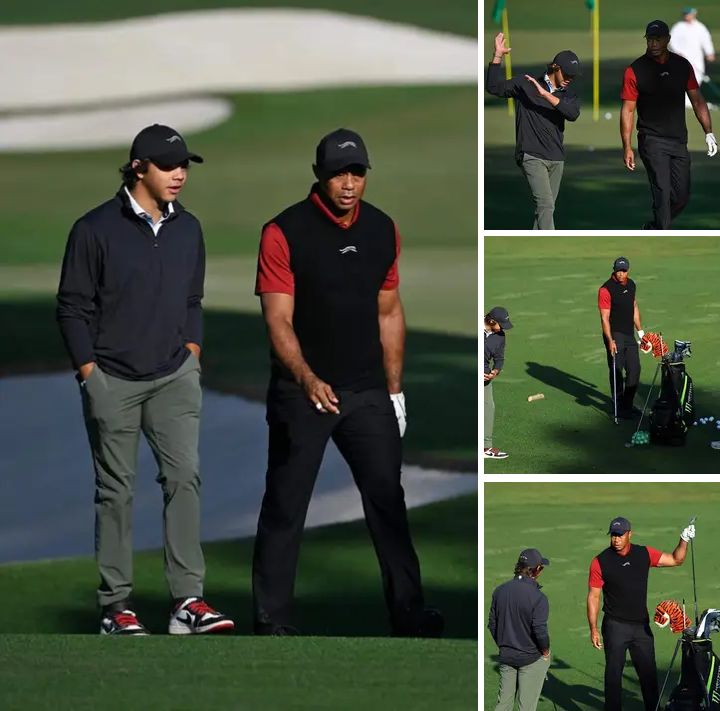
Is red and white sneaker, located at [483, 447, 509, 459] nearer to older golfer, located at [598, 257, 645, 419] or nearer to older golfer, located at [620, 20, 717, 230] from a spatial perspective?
older golfer, located at [598, 257, 645, 419]

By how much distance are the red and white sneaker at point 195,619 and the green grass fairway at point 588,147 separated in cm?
359

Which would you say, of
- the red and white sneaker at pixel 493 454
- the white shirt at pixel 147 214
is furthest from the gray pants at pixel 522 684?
the white shirt at pixel 147 214

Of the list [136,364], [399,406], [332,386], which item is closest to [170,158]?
[136,364]

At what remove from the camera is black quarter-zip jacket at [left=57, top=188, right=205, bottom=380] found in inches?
310

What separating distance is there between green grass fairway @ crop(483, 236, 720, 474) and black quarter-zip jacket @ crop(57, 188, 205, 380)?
2550 mm

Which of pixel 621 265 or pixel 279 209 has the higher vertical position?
pixel 279 209

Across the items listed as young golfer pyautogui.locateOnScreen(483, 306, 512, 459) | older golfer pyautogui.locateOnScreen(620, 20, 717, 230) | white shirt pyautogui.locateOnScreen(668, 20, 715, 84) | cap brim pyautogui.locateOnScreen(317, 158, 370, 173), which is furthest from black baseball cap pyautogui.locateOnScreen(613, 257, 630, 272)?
cap brim pyautogui.locateOnScreen(317, 158, 370, 173)

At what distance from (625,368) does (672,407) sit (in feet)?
1.07

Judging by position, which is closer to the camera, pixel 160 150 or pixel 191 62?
pixel 160 150

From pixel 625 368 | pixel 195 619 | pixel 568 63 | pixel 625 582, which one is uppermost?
pixel 568 63

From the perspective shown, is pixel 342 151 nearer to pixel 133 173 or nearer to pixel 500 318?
pixel 133 173

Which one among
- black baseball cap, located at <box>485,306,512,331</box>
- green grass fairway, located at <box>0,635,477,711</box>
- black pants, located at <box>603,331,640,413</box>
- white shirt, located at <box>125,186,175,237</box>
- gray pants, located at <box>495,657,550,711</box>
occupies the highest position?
white shirt, located at <box>125,186,175,237</box>

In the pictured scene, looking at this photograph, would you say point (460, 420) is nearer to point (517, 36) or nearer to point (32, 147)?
point (517, 36)

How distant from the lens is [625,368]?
10352mm
